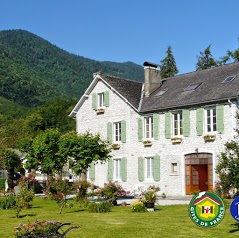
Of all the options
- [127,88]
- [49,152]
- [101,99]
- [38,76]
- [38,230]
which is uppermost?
[38,76]

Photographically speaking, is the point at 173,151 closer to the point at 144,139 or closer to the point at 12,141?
the point at 144,139

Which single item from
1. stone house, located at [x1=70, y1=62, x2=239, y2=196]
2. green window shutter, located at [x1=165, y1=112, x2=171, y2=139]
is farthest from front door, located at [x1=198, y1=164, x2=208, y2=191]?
green window shutter, located at [x1=165, y1=112, x2=171, y2=139]

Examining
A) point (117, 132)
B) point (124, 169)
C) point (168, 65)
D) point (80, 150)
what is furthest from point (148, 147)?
point (168, 65)

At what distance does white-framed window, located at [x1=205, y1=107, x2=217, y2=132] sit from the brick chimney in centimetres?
632

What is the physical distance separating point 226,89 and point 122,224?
43.7ft

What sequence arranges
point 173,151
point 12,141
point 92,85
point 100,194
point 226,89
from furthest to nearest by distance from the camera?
point 12,141
point 92,85
point 173,151
point 226,89
point 100,194

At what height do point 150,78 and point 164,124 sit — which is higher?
point 150,78

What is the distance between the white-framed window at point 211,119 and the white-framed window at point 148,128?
14.6ft

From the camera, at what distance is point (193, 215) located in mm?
8039

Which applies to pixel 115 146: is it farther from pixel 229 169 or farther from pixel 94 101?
pixel 229 169

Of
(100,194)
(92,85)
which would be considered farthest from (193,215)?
(92,85)

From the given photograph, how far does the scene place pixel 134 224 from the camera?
1404 cm

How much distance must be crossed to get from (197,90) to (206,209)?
1969cm

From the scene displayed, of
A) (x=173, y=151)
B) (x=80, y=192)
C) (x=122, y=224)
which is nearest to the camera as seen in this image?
(x=122, y=224)
